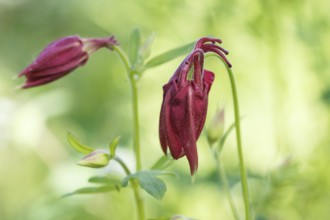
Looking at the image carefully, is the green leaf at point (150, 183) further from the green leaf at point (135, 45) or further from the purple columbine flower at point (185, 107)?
the green leaf at point (135, 45)

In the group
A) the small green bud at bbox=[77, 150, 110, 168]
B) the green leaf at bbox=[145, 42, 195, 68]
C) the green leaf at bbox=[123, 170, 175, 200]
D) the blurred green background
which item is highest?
the blurred green background

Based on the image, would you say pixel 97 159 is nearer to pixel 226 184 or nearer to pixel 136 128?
pixel 136 128

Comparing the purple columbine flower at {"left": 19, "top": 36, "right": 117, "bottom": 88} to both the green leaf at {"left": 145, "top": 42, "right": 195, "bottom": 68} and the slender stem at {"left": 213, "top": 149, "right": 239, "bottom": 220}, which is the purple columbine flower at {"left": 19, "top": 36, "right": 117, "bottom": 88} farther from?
the slender stem at {"left": 213, "top": 149, "right": 239, "bottom": 220}

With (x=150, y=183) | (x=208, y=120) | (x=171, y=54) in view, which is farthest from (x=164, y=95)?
(x=208, y=120)

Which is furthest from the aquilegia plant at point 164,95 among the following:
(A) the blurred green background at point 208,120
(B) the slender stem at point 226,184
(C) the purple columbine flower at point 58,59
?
(A) the blurred green background at point 208,120

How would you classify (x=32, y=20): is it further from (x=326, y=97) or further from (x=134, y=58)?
(x=134, y=58)

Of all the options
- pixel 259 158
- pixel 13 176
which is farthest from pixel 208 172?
pixel 13 176

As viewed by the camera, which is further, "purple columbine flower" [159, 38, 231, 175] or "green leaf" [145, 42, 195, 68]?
"green leaf" [145, 42, 195, 68]

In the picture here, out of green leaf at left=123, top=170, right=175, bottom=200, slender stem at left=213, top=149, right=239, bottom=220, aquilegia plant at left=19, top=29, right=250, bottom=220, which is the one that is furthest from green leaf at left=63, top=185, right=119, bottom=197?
slender stem at left=213, top=149, right=239, bottom=220
